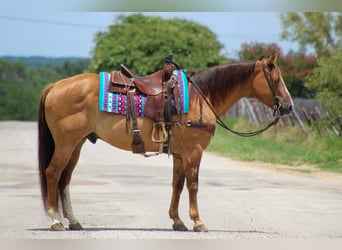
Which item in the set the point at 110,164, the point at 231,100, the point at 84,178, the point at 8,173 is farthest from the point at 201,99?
the point at 110,164

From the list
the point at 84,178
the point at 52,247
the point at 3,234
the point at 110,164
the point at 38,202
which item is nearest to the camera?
the point at 52,247

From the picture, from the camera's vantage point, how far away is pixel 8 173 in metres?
15.7

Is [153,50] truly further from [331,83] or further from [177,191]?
[177,191]

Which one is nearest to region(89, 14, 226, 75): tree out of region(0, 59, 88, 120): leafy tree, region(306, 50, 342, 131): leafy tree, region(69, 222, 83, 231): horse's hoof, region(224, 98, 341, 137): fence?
region(224, 98, 341, 137): fence

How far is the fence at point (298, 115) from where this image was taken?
73.5ft

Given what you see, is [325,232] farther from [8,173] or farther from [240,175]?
[8,173]

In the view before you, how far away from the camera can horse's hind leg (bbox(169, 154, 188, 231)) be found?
29.8ft

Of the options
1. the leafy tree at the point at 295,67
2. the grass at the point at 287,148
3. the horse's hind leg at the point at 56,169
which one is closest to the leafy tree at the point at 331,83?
the grass at the point at 287,148

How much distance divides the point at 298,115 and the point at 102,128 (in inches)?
765

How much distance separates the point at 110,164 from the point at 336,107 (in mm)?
6408

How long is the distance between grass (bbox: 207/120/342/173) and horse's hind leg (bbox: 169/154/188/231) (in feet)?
28.3

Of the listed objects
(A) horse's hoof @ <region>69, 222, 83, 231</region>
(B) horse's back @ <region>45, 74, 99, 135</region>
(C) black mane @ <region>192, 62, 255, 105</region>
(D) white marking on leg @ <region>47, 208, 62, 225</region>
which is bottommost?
(A) horse's hoof @ <region>69, 222, 83, 231</region>

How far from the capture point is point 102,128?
354 inches

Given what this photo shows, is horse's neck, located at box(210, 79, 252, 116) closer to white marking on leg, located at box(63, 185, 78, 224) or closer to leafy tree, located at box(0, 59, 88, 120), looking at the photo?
white marking on leg, located at box(63, 185, 78, 224)
